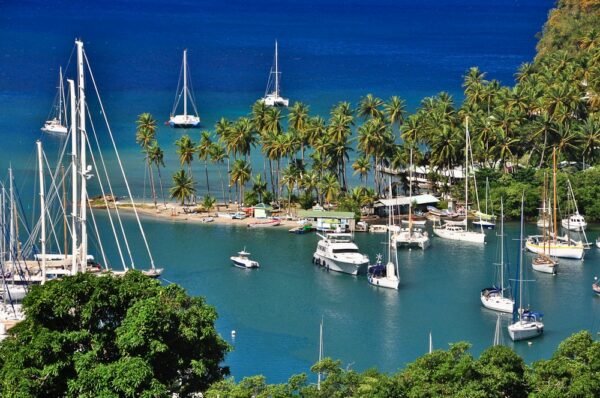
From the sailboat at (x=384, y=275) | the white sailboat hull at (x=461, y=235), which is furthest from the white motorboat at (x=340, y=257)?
the white sailboat hull at (x=461, y=235)

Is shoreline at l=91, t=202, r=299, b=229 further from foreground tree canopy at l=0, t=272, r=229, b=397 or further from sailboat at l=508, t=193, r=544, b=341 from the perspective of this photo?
foreground tree canopy at l=0, t=272, r=229, b=397

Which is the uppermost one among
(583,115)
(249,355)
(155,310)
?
(583,115)

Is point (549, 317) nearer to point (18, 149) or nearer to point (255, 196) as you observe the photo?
point (255, 196)

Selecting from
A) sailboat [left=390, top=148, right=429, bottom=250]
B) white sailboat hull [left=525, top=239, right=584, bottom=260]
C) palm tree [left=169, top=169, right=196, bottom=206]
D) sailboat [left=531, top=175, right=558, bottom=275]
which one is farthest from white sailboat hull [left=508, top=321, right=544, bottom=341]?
palm tree [left=169, top=169, right=196, bottom=206]

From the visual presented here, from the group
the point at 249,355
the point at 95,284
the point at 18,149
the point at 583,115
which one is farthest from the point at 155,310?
the point at 18,149

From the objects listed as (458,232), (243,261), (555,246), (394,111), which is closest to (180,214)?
(243,261)

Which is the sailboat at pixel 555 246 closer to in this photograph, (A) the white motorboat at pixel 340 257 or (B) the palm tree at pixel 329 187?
(A) the white motorboat at pixel 340 257
